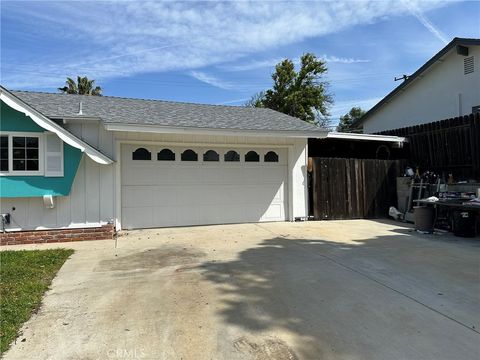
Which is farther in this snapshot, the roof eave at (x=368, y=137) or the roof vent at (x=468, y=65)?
the roof vent at (x=468, y=65)

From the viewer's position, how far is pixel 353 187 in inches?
483

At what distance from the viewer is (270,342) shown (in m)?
3.38

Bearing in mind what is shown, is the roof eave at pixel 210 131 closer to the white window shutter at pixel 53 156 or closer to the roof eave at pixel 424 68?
the white window shutter at pixel 53 156

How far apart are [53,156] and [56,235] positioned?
178 cm

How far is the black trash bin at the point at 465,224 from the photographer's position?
881 cm

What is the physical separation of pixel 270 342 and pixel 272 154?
8.44 m

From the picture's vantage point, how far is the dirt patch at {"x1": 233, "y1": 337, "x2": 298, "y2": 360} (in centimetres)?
313

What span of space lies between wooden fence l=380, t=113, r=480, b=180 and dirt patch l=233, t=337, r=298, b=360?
33.2ft

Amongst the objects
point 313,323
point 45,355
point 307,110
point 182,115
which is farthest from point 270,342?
point 307,110

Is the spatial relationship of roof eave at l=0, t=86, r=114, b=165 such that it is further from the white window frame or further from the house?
the white window frame

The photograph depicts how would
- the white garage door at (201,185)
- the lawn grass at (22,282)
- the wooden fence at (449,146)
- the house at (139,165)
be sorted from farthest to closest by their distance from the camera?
1. the wooden fence at (449,146)
2. the white garage door at (201,185)
3. the house at (139,165)
4. the lawn grass at (22,282)

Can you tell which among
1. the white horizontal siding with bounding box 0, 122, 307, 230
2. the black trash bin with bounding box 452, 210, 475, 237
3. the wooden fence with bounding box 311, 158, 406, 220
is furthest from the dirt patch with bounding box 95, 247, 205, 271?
the black trash bin with bounding box 452, 210, 475, 237

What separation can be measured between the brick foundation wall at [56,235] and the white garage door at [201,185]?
1085mm

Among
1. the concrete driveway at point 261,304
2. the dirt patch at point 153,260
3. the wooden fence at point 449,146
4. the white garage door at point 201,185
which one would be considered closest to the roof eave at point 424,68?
the wooden fence at point 449,146
